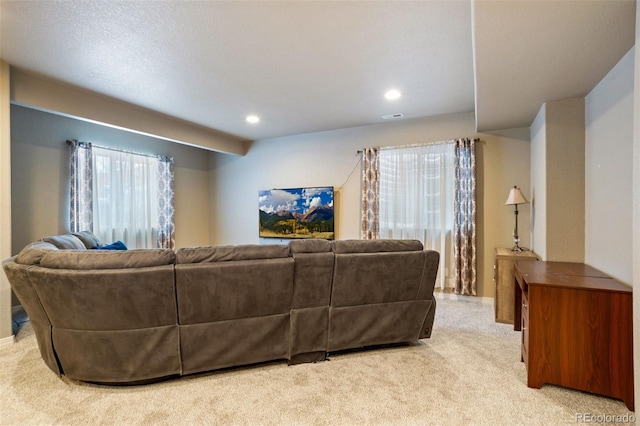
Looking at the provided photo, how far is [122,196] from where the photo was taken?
479 cm

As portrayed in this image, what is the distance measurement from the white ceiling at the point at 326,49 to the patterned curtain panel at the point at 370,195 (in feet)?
3.90

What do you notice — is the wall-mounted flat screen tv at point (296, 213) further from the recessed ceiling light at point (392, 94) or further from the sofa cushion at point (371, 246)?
the sofa cushion at point (371, 246)

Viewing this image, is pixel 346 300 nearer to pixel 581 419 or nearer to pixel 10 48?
pixel 581 419

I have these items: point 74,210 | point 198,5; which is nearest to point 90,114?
point 74,210

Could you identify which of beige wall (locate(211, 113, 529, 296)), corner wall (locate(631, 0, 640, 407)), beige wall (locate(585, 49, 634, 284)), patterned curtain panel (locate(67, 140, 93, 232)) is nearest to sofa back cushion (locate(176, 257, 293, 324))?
corner wall (locate(631, 0, 640, 407))

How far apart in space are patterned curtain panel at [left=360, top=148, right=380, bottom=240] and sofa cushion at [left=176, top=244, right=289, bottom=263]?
109 inches

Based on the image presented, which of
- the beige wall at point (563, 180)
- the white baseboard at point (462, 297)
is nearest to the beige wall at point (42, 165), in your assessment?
the white baseboard at point (462, 297)

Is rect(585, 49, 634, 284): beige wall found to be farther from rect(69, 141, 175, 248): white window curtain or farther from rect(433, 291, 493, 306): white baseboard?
rect(69, 141, 175, 248): white window curtain

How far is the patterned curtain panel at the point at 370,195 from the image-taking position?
4.84 meters

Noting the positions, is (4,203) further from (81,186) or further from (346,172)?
(346,172)

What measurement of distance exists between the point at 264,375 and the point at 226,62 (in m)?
2.66

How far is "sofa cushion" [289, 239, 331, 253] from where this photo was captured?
231 cm

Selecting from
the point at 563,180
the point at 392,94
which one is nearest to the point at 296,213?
the point at 392,94

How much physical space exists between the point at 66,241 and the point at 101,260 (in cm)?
191
